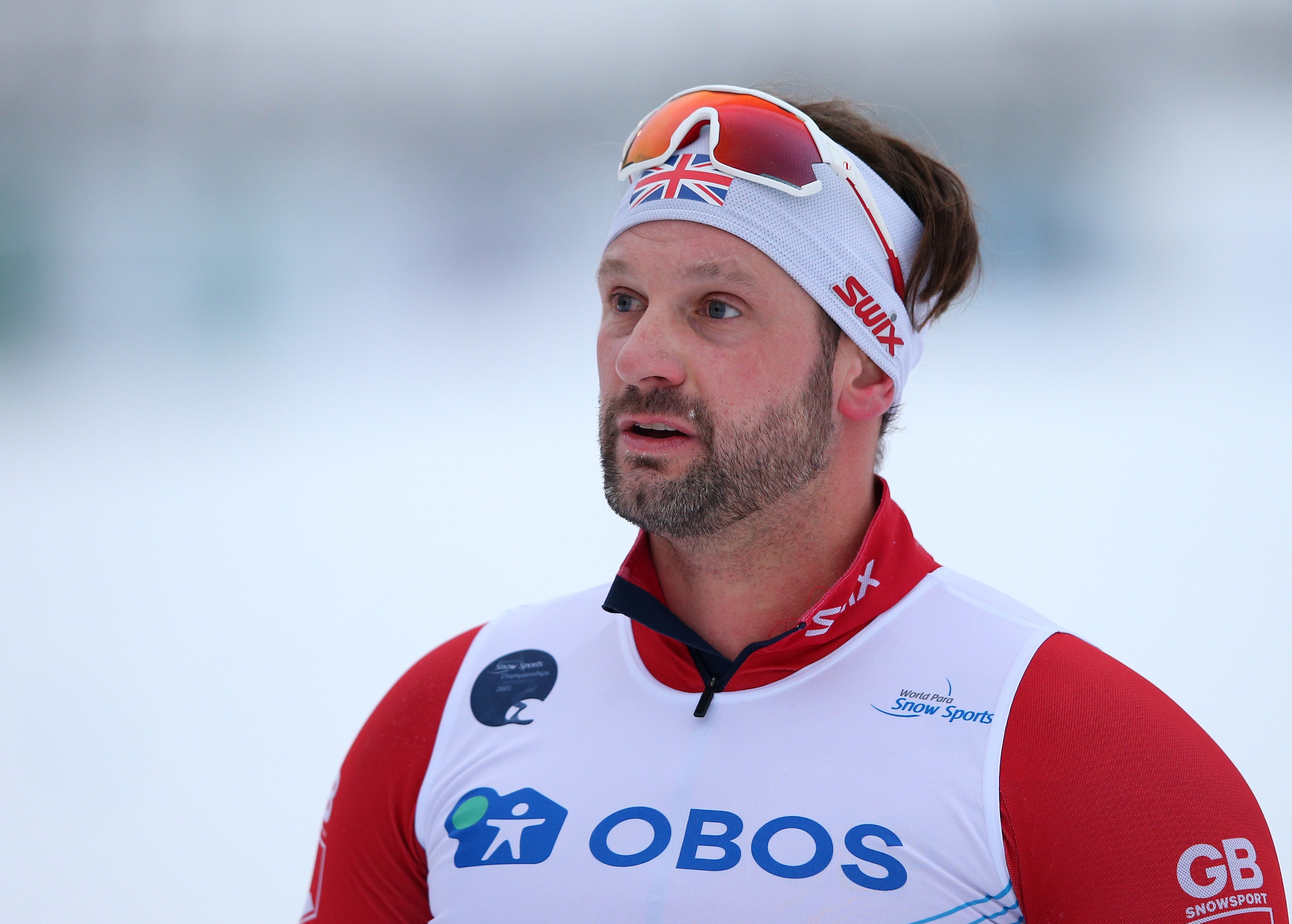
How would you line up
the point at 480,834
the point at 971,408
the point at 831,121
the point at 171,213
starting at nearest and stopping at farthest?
the point at 480,834 < the point at 831,121 < the point at 971,408 < the point at 171,213

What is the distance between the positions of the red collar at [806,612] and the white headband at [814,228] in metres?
0.25

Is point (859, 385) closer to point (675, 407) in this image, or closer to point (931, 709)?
point (675, 407)

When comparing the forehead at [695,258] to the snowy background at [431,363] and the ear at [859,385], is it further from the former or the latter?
the snowy background at [431,363]

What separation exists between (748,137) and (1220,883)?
3.70ft

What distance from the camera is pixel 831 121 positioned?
5.80ft

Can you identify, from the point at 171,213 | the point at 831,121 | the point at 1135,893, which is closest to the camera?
the point at 1135,893

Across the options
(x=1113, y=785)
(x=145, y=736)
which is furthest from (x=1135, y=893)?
(x=145, y=736)

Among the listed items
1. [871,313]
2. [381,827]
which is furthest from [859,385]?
[381,827]

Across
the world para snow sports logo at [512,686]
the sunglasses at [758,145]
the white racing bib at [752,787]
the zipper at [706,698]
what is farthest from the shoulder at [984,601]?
the world para snow sports logo at [512,686]

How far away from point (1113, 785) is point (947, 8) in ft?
17.4

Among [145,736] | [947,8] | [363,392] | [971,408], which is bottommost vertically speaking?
[145,736]

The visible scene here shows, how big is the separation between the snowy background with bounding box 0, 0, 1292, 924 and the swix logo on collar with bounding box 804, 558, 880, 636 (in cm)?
97

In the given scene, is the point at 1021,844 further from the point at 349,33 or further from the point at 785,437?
the point at 349,33

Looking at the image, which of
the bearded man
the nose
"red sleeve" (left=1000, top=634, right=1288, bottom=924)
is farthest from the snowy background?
"red sleeve" (left=1000, top=634, right=1288, bottom=924)
